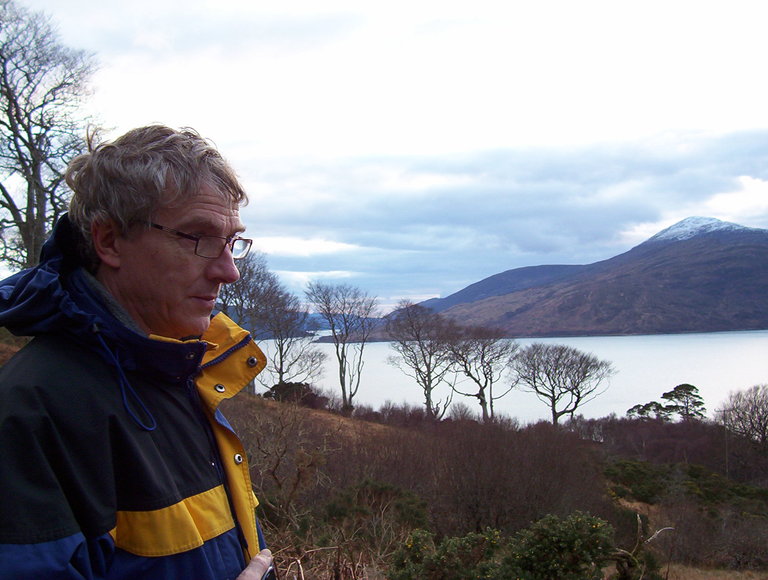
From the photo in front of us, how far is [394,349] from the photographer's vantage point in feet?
173

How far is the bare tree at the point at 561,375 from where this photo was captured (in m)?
50.2

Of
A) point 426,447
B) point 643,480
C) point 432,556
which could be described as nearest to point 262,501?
point 432,556

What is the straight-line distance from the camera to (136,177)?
1.54m

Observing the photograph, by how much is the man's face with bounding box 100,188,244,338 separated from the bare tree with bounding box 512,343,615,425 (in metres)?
50.8

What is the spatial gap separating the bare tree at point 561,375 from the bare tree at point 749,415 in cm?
1076

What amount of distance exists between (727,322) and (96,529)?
13883 cm

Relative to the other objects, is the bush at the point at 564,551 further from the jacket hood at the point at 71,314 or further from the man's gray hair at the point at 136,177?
the man's gray hair at the point at 136,177

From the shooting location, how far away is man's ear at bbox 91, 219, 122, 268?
5.05ft

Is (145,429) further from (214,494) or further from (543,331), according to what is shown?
(543,331)

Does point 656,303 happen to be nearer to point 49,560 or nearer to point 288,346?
point 288,346

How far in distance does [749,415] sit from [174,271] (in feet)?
149

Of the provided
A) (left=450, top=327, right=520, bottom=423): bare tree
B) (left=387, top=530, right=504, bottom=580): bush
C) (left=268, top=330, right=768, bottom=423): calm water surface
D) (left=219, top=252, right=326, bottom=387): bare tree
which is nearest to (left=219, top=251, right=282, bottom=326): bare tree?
(left=219, top=252, right=326, bottom=387): bare tree

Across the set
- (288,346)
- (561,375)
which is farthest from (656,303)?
(288,346)

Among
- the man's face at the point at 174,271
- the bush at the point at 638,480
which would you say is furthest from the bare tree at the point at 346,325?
the man's face at the point at 174,271
